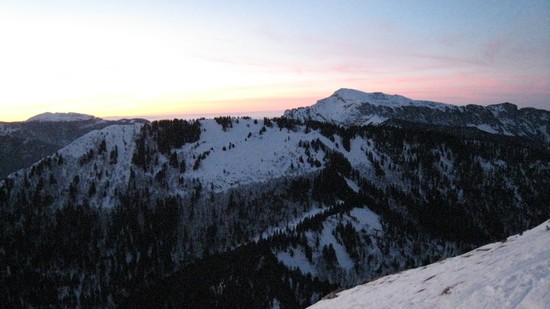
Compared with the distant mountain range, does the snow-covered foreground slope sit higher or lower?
higher

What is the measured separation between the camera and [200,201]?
187000 mm

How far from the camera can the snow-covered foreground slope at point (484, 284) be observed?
48.9 ft

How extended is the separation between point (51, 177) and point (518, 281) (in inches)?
8653

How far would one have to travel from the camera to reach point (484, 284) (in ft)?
57.2

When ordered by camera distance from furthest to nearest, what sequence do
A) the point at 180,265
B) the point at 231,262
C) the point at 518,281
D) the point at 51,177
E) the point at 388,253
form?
the point at 51,177
the point at 180,265
the point at 388,253
the point at 231,262
the point at 518,281

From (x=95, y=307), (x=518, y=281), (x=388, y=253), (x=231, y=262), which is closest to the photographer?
(x=518, y=281)

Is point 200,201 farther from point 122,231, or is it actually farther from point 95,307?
point 95,307

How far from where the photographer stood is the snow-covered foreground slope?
14.9 metres

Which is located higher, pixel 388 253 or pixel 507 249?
pixel 507 249

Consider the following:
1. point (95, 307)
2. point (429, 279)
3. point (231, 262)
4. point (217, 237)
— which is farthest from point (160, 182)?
point (429, 279)

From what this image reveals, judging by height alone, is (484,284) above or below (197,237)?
above

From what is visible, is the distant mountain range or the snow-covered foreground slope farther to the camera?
the distant mountain range

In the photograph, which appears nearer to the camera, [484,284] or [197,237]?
[484,284]

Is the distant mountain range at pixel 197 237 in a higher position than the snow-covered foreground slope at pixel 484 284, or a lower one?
lower
